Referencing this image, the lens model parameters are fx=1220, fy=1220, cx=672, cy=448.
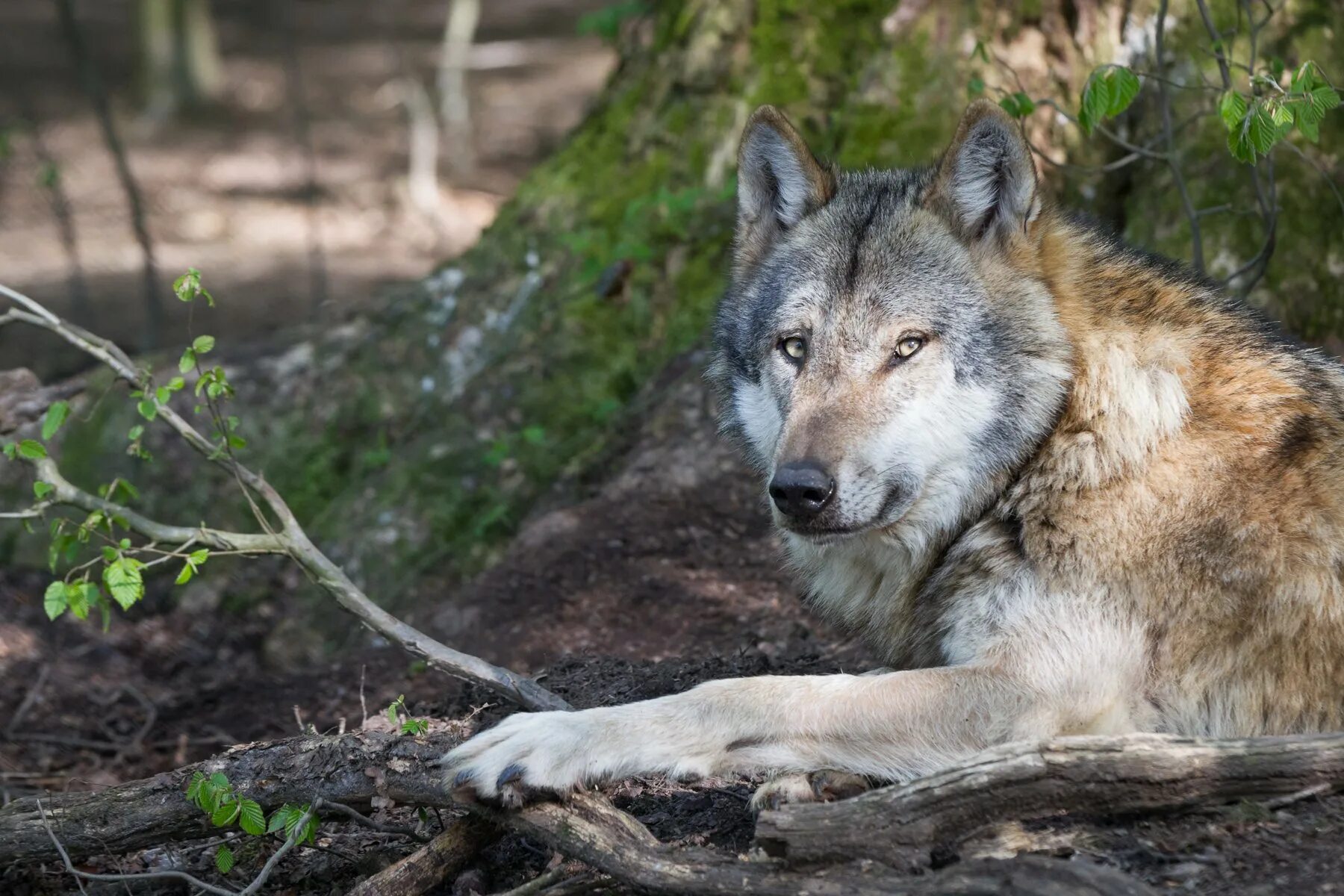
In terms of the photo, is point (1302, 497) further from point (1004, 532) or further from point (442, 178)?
point (442, 178)

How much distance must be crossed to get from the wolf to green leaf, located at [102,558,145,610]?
1.17m

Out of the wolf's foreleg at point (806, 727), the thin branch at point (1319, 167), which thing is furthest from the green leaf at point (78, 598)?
the thin branch at point (1319, 167)

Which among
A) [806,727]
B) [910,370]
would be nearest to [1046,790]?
[806,727]

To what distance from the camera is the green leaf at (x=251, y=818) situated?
3.35 m

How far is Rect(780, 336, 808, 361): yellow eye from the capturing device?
3.70 metres

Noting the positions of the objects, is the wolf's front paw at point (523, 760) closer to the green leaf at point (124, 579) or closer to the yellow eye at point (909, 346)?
the green leaf at point (124, 579)

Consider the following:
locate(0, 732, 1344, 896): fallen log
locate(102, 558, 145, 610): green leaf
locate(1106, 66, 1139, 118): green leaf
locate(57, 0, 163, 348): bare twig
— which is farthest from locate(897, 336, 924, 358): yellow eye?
locate(57, 0, 163, 348): bare twig

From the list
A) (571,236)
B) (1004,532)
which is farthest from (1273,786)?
(571,236)

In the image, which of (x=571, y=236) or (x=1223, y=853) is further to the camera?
(x=571, y=236)

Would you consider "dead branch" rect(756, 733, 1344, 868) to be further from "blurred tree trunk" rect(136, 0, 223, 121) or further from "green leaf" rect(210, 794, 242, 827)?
"blurred tree trunk" rect(136, 0, 223, 121)

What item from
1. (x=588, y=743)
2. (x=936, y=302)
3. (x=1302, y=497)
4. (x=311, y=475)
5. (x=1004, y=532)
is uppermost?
(x=936, y=302)

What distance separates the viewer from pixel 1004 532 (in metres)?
3.52

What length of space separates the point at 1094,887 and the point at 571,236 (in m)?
5.68

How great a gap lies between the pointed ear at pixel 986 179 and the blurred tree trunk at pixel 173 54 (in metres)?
17.8
